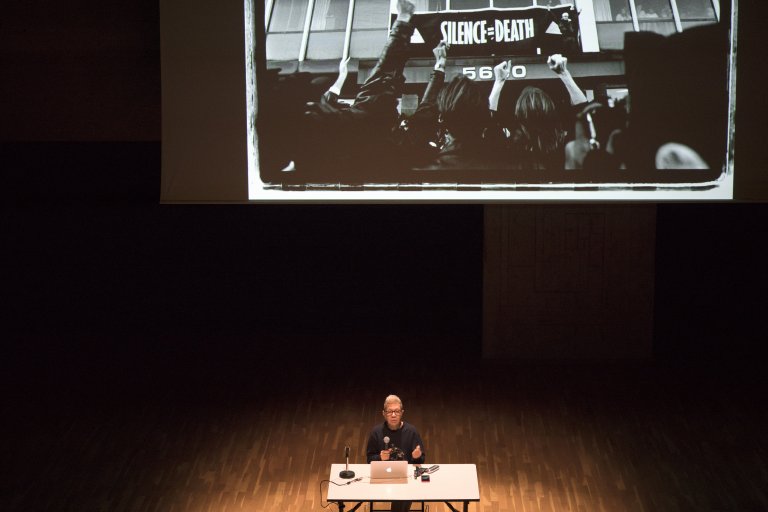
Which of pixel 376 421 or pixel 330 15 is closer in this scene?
pixel 330 15

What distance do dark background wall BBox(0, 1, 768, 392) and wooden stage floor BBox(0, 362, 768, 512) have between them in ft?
2.34

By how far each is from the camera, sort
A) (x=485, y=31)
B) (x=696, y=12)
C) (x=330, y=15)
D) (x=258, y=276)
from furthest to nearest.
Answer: (x=258, y=276)
(x=330, y=15)
(x=485, y=31)
(x=696, y=12)

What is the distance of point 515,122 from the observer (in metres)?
6.39

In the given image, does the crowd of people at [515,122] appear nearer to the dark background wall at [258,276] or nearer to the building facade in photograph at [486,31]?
the building facade in photograph at [486,31]


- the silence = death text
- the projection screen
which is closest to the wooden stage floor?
the projection screen

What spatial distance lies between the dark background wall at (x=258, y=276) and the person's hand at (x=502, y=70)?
327cm

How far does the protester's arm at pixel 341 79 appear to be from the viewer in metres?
6.43

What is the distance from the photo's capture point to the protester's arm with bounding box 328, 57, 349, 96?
21.1 feet

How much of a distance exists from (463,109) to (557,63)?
789mm

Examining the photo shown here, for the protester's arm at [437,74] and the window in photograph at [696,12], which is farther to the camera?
the protester's arm at [437,74]

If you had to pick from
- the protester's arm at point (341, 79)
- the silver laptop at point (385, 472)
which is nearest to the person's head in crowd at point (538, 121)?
the protester's arm at point (341, 79)

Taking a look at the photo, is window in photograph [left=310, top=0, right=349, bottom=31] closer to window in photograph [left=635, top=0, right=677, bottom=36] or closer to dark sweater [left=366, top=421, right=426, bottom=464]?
window in photograph [left=635, top=0, right=677, bottom=36]

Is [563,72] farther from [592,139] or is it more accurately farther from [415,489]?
[415,489]

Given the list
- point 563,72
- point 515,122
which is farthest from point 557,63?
point 515,122
